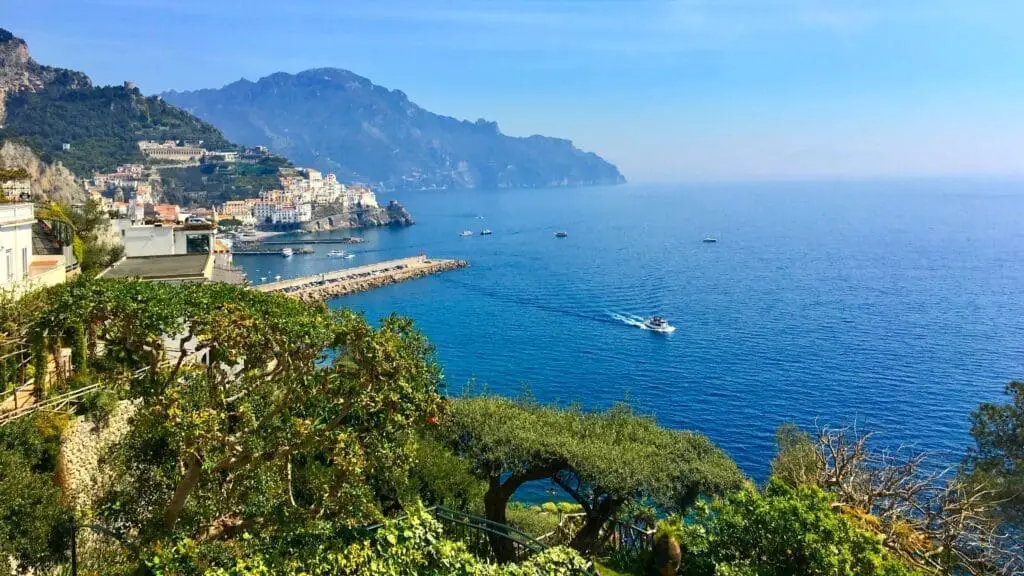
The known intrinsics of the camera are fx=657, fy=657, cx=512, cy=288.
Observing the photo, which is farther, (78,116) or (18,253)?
(78,116)

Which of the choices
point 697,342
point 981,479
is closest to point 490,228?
point 697,342

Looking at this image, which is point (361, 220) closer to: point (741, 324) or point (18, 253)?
point (741, 324)

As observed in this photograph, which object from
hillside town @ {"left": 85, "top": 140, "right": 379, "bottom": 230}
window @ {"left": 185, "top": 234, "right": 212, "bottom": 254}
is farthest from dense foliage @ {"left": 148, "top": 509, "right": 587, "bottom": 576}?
hillside town @ {"left": 85, "top": 140, "right": 379, "bottom": 230}

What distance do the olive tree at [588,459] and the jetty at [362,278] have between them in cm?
4145

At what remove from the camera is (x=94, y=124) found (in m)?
145

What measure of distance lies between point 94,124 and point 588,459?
6632 inches

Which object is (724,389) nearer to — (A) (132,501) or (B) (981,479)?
(B) (981,479)

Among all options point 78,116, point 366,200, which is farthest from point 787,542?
point 78,116

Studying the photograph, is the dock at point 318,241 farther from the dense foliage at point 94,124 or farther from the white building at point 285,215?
the dense foliage at point 94,124

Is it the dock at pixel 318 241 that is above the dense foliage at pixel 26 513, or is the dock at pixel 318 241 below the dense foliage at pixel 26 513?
below

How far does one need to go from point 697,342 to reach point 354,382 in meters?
34.7

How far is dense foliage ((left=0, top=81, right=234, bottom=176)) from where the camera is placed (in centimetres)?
13162

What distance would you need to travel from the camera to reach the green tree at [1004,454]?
1218 cm

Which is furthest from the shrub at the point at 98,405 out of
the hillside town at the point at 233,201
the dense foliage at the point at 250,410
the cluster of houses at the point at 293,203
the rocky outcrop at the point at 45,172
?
the cluster of houses at the point at 293,203
